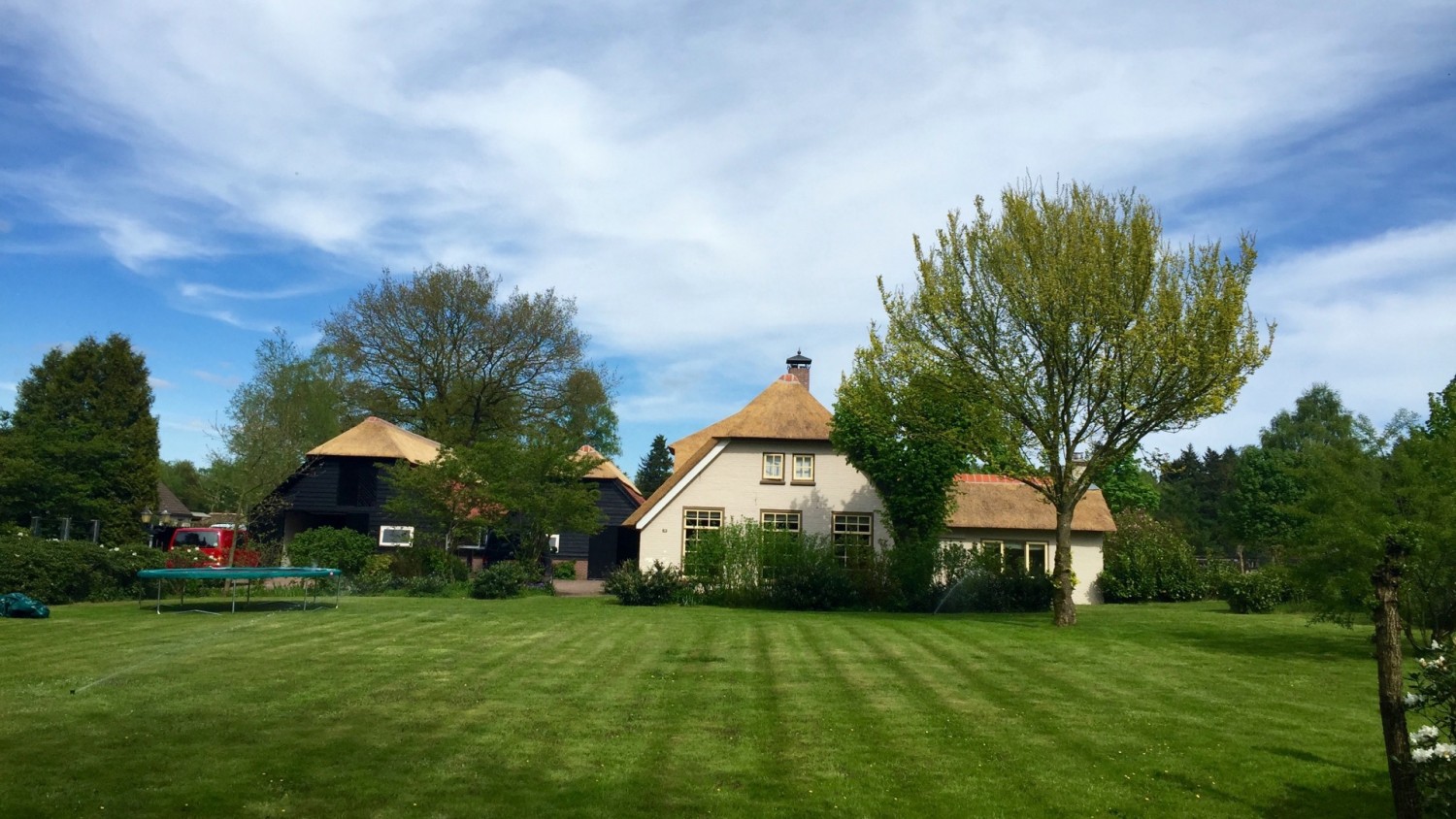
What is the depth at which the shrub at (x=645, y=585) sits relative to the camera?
98.2 feet

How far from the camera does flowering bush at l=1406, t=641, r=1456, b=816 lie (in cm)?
702

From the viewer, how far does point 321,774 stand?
948 cm

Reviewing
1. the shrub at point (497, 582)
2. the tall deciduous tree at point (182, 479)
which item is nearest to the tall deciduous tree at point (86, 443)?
the shrub at point (497, 582)

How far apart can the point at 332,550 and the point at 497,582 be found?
8.14 meters

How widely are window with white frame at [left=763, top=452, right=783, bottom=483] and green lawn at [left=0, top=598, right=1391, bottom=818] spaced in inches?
634

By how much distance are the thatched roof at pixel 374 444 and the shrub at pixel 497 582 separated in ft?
45.8

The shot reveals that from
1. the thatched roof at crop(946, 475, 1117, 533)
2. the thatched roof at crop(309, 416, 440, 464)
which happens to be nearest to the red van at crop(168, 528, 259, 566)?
the thatched roof at crop(309, 416, 440, 464)

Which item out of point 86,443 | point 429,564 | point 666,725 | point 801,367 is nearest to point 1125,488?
point 801,367

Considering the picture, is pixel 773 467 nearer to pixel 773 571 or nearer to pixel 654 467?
pixel 773 571

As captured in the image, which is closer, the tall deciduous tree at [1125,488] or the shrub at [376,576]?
the shrub at [376,576]

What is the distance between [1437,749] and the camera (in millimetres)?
6930

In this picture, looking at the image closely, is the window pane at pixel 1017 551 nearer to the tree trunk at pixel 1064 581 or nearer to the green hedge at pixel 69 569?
the tree trunk at pixel 1064 581

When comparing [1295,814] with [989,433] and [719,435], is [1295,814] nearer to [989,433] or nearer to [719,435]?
[989,433]

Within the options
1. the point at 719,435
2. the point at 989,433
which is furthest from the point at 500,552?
the point at 989,433
